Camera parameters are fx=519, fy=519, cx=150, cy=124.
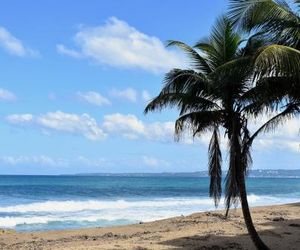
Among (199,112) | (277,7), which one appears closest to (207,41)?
(199,112)

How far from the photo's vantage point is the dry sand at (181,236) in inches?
505

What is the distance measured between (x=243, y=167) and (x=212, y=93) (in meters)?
1.78

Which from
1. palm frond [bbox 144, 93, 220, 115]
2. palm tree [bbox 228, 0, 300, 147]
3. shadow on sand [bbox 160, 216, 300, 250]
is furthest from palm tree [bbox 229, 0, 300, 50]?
shadow on sand [bbox 160, 216, 300, 250]

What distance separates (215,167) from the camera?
1272 cm

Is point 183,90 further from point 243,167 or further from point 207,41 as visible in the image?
point 243,167

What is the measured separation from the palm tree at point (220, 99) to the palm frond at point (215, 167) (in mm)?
24

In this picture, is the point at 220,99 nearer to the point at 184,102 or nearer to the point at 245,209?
the point at 184,102

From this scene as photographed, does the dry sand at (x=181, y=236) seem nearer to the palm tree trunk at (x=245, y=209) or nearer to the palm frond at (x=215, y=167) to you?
the palm tree trunk at (x=245, y=209)

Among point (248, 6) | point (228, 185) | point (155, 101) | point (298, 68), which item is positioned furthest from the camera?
point (155, 101)

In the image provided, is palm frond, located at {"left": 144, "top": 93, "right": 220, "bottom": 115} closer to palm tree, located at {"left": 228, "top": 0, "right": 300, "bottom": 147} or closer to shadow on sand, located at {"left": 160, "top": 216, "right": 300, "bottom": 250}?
palm tree, located at {"left": 228, "top": 0, "right": 300, "bottom": 147}

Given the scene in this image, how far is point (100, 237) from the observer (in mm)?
15734

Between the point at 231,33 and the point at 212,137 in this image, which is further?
the point at 212,137

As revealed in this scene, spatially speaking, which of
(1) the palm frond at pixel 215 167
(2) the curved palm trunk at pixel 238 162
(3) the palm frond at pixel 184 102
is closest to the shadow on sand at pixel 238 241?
(1) the palm frond at pixel 215 167

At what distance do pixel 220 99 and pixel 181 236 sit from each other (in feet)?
14.5
